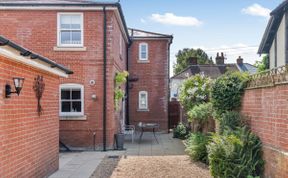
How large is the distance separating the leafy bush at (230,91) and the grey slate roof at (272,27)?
8.11 metres

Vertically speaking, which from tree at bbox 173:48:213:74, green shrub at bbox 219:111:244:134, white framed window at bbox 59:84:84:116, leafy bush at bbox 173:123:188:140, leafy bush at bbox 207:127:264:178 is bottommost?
leafy bush at bbox 173:123:188:140

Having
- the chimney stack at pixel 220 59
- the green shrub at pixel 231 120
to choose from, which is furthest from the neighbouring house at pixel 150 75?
the chimney stack at pixel 220 59

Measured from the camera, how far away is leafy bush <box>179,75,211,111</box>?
15.8 metres

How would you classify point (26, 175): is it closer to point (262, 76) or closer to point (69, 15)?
point (262, 76)

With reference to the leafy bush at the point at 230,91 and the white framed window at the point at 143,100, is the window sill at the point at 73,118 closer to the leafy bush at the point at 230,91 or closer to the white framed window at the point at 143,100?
the leafy bush at the point at 230,91

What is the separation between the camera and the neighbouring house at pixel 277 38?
1734cm

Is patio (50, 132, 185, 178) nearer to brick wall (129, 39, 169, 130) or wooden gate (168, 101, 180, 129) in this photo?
brick wall (129, 39, 169, 130)

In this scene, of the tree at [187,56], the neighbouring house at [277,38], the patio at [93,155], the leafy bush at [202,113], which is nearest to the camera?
the patio at [93,155]

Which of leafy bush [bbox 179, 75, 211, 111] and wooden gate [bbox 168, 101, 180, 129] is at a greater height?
leafy bush [bbox 179, 75, 211, 111]

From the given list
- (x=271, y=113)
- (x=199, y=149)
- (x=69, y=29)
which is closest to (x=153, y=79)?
(x=69, y=29)

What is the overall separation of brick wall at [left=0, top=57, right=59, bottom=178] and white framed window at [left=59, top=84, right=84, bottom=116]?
4997mm

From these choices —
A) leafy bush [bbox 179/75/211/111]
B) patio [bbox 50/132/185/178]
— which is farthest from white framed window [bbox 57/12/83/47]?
leafy bush [bbox 179/75/211/111]

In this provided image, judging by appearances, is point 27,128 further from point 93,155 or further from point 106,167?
point 93,155

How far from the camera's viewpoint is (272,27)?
1905cm
